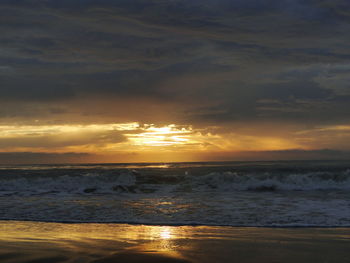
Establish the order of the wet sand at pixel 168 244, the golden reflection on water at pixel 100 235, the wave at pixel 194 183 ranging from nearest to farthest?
the wet sand at pixel 168 244 < the golden reflection on water at pixel 100 235 < the wave at pixel 194 183

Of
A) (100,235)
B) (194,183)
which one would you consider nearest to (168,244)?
(100,235)

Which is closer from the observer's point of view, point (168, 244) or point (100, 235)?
point (168, 244)

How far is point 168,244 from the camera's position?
7.83 metres

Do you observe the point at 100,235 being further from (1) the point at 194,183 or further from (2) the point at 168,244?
(1) the point at 194,183

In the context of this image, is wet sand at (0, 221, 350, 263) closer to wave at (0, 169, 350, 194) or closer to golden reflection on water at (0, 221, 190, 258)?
golden reflection on water at (0, 221, 190, 258)

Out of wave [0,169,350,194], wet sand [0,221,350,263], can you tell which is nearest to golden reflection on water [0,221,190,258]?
wet sand [0,221,350,263]

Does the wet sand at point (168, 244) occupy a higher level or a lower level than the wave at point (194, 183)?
lower

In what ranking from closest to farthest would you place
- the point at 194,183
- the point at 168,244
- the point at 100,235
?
the point at 168,244 < the point at 100,235 < the point at 194,183

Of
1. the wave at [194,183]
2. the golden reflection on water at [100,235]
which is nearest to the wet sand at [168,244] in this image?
the golden reflection on water at [100,235]

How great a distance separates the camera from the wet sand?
668 centimetres

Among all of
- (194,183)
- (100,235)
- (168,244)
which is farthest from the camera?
(194,183)

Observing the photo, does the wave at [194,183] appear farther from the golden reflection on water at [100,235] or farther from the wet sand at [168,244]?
the wet sand at [168,244]

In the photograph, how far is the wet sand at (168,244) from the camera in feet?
21.9

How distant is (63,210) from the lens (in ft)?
44.8
